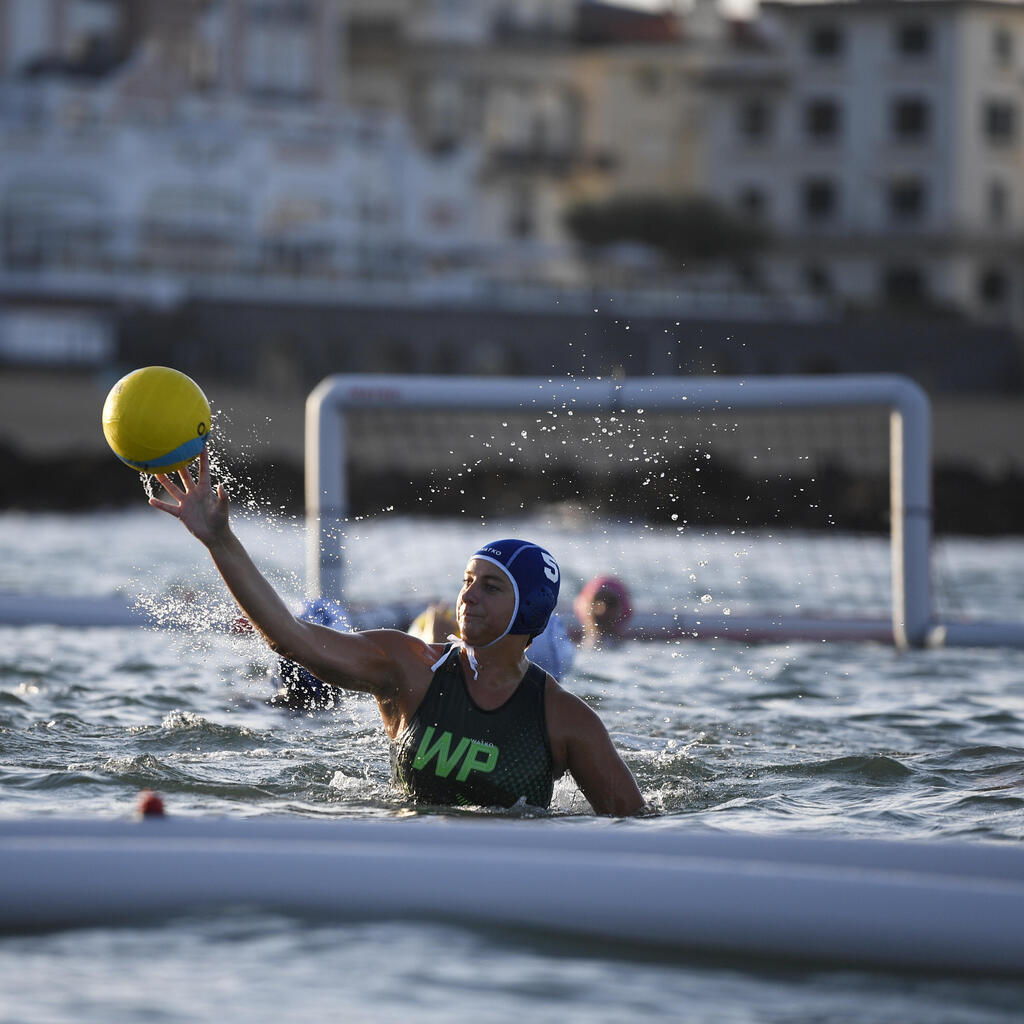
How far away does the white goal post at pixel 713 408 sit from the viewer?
500 inches

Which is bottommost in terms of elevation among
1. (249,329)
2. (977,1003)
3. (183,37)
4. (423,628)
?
(977,1003)

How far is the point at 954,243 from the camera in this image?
69500 millimetres

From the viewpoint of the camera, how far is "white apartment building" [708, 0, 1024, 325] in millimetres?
70625

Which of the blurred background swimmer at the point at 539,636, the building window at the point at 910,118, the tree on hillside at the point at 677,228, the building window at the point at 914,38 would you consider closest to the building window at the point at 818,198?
the building window at the point at 910,118

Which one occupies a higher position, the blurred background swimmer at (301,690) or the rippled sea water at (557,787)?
the blurred background swimmer at (301,690)

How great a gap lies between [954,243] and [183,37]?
29.3 metres

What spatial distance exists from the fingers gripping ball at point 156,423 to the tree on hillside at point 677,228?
187 ft

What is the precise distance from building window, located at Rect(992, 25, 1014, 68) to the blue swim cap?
69.6 meters

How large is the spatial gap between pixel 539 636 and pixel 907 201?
215 feet

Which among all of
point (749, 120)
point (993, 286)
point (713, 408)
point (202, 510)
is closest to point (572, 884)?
point (202, 510)

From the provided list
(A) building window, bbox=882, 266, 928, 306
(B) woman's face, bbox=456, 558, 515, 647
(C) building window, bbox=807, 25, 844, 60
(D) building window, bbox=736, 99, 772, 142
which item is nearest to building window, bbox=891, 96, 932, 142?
(C) building window, bbox=807, 25, 844, 60

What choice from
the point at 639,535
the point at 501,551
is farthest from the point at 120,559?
the point at 501,551

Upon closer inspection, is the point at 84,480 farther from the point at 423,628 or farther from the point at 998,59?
the point at 998,59

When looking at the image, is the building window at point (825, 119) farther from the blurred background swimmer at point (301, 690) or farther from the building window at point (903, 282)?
the blurred background swimmer at point (301, 690)
